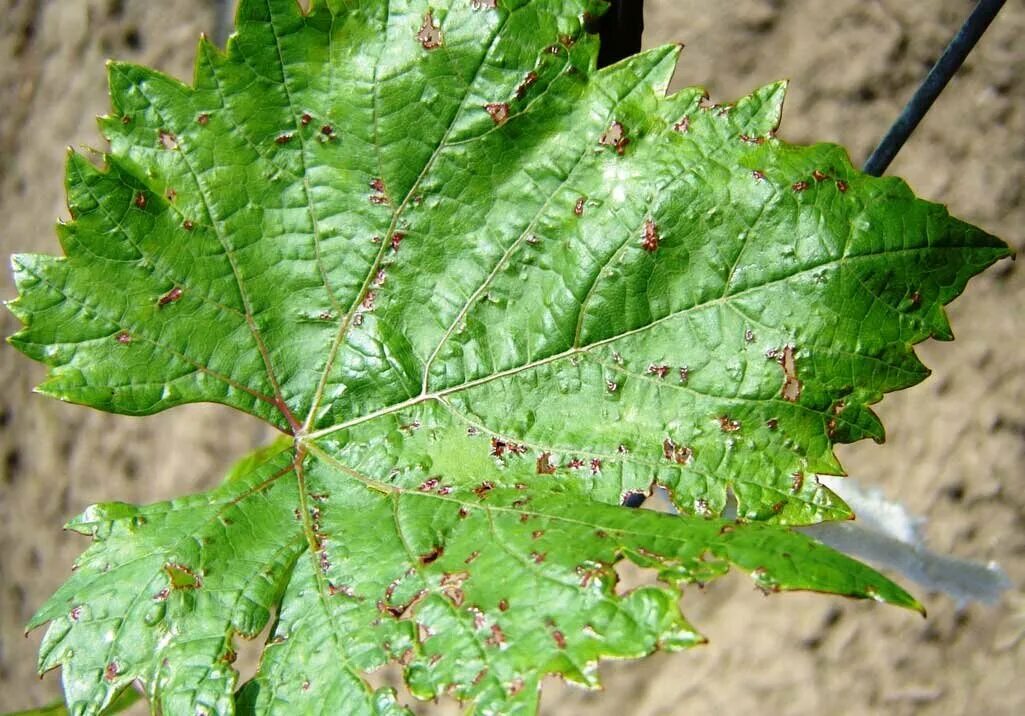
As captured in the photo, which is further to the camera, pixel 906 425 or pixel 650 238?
pixel 906 425

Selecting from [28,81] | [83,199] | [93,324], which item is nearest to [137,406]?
[93,324]

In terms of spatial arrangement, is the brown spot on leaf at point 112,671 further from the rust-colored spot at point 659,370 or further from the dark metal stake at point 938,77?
the dark metal stake at point 938,77

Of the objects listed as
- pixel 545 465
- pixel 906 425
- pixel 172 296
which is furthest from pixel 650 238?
pixel 906 425

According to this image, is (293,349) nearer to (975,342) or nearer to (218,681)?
(218,681)

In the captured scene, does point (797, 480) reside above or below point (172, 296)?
below

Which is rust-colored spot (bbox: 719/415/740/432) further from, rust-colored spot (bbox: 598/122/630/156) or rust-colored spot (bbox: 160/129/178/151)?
rust-colored spot (bbox: 160/129/178/151)

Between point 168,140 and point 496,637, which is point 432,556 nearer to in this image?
point 496,637
